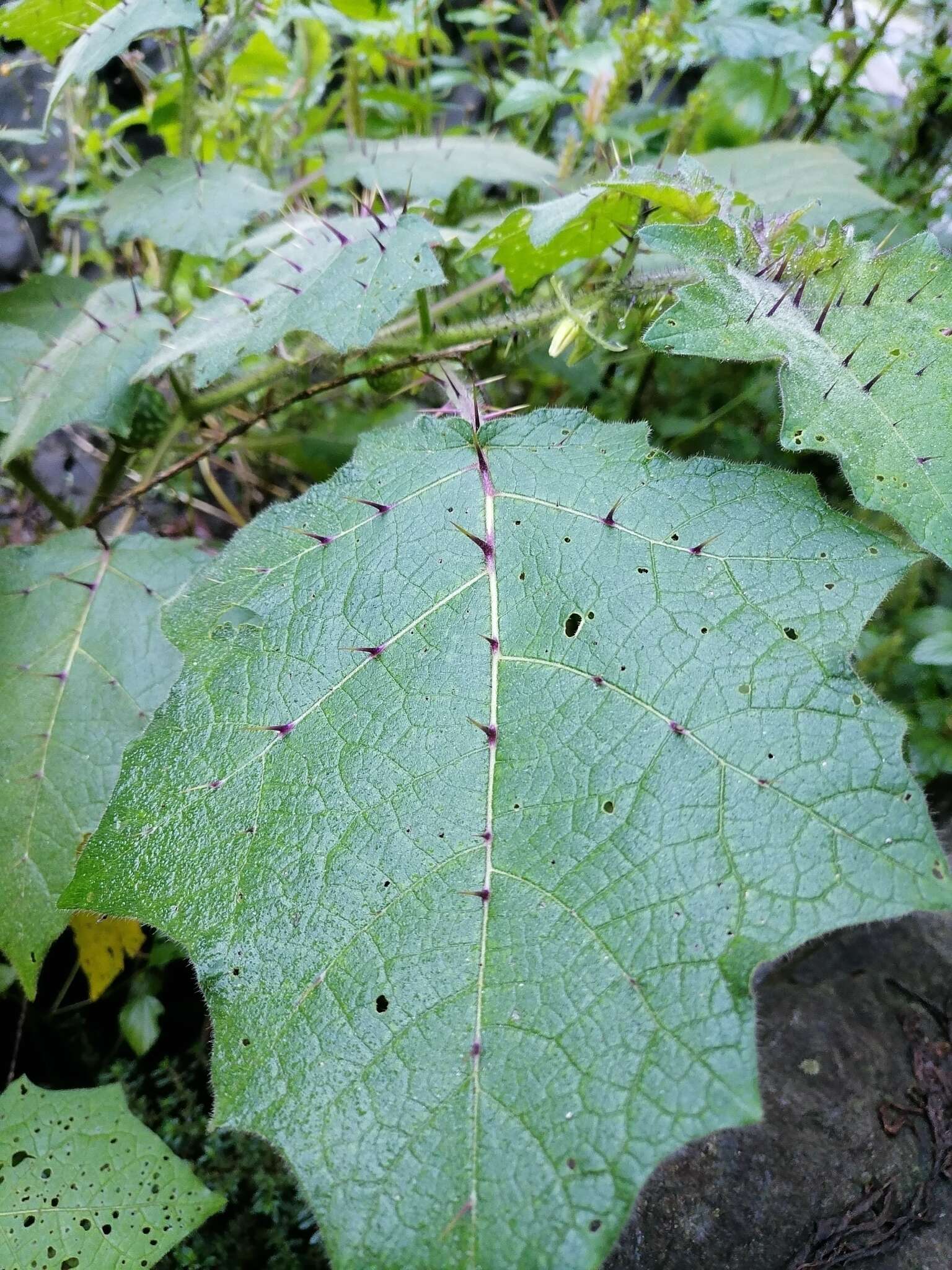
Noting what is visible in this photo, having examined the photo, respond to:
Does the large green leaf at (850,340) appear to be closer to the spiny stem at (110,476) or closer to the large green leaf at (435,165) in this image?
the large green leaf at (435,165)

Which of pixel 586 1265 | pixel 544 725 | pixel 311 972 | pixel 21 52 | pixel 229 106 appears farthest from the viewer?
pixel 21 52

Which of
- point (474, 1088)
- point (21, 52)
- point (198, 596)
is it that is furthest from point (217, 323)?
point (21, 52)

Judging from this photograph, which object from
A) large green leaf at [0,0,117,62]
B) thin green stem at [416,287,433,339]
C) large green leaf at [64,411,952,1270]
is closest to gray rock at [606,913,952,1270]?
large green leaf at [64,411,952,1270]

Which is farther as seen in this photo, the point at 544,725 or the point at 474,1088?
the point at 544,725

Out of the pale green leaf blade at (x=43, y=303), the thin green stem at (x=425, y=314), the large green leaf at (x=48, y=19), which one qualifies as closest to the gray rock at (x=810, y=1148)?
the thin green stem at (x=425, y=314)

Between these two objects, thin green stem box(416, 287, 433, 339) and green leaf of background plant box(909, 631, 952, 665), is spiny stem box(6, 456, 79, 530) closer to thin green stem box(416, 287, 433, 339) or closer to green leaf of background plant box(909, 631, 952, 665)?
thin green stem box(416, 287, 433, 339)

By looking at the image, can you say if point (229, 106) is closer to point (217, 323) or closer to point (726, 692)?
point (217, 323)
